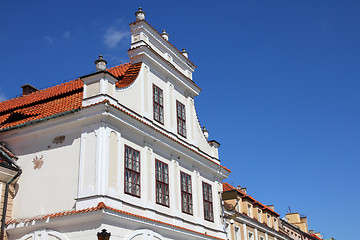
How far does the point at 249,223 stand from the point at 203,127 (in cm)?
1349

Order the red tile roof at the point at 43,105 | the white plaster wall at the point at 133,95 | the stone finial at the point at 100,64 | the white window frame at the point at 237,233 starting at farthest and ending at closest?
the white window frame at the point at 237,233 < the red tile roof at the point at 43,105 < the white plaster wall at the point at 133,95 < the stone finial at the point at 100,64

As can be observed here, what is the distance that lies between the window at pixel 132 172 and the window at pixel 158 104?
3020mm

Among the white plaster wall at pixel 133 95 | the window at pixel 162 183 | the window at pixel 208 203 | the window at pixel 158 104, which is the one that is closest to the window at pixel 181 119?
Answer: the window at pixel 158 104

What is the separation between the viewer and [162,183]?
19.8 meters

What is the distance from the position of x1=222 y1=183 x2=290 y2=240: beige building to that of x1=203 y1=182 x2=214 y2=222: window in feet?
20.4

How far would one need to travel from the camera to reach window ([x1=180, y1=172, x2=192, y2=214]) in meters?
21.3

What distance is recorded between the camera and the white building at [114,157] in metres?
16.3

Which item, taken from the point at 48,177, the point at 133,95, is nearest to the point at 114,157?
the point at 48,177

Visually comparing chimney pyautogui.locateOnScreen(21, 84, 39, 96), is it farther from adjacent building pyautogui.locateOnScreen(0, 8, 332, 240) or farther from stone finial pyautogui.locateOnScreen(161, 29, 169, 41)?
stone finial pyautogui.locateOnScreen(161, 29, 169, 41)

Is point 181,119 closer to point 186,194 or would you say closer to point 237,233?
point 186,194

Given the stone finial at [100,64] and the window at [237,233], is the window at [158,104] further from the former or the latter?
the window at [237,233]

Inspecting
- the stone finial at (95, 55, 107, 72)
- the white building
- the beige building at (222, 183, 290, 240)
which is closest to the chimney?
the white building

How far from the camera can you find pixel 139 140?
18828 mm

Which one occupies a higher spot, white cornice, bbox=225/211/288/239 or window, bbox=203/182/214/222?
white cornice, bbox=225/211/288/239
